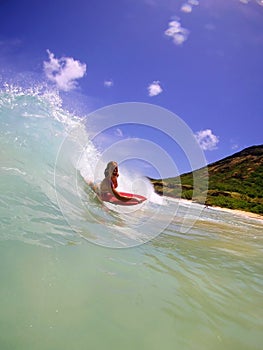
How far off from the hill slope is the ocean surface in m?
→ 24.0

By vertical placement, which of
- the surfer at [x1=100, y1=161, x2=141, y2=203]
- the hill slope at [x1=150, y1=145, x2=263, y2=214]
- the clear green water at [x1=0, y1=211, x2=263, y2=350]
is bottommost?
the clear green water at [x1=0, y1=211, x2=263, y2=350]

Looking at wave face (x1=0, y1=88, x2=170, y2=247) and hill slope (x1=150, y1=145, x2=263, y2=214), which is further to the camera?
hill slope (x1=150, y1=145, x2=263, y2=214)

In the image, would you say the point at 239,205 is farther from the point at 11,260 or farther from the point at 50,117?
the point at 11,260

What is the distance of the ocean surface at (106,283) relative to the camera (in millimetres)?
2740

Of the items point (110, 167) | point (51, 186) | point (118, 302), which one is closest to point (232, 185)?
point (110, 167)

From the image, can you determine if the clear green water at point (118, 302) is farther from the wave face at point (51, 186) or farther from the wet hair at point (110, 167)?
the wet hair at point (110, 167)

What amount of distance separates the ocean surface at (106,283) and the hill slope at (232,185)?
2405 centimetres

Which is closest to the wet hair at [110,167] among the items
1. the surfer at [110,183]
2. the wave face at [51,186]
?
the surfer at [110,183]

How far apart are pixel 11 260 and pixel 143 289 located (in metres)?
1.75

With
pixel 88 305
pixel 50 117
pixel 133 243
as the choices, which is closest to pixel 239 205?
pixel 50 117

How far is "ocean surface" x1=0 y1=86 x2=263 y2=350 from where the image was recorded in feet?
8.99

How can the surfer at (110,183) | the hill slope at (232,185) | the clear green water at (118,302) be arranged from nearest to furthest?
the clear green water at (118,302), the surfer at (110,183), the hill slope at (232,185)

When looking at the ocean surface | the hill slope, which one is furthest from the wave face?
the hill slope

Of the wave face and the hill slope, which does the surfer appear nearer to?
the wave face
